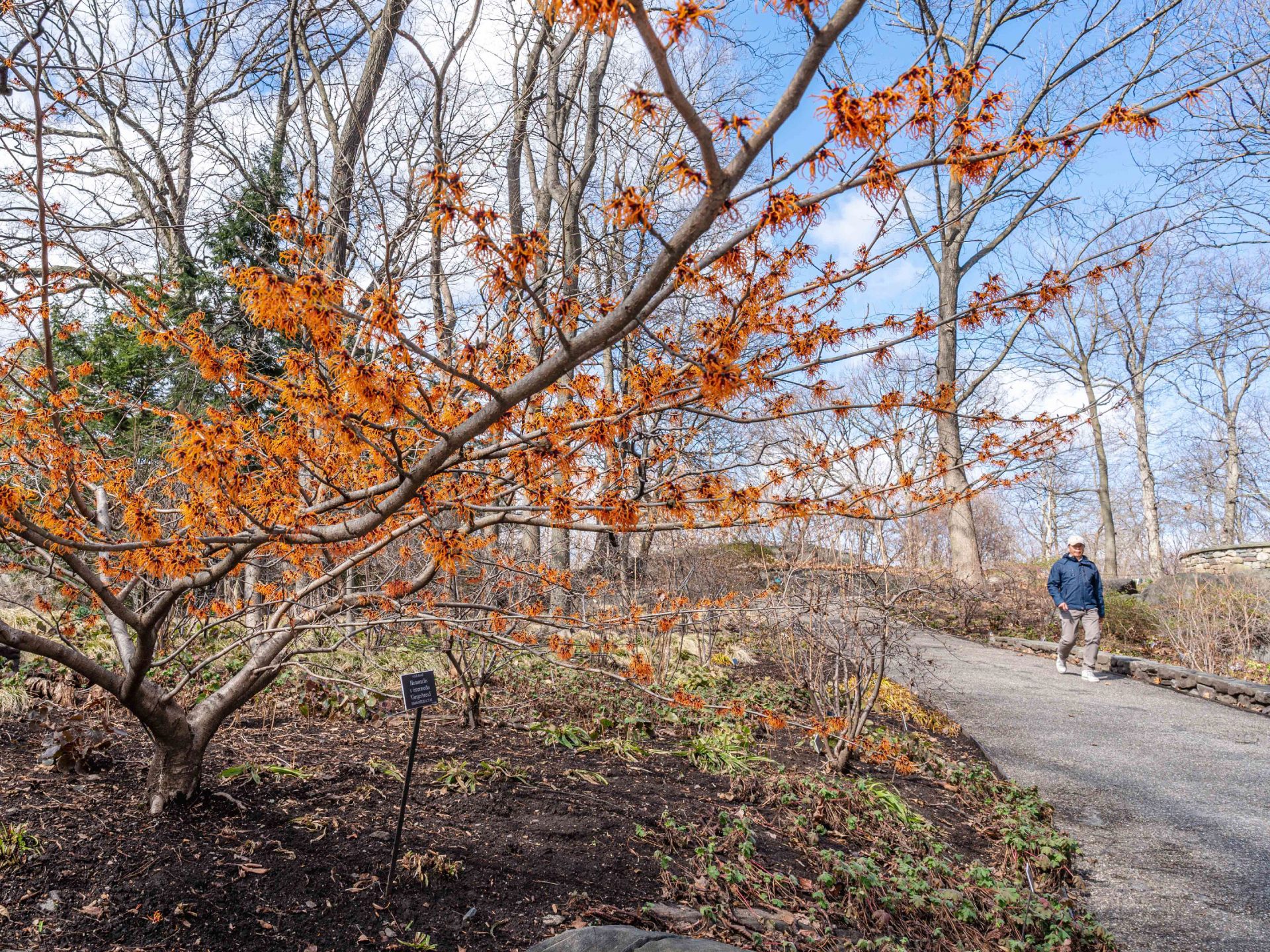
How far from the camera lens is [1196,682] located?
28.3ft

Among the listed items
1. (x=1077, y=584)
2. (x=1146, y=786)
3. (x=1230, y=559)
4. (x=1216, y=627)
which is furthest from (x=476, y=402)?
(x=1230, y=559)

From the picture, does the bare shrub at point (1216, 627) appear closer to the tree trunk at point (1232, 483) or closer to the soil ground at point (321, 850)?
the soil ground at point (321, 850)

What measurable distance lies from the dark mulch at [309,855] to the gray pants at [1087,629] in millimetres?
6784

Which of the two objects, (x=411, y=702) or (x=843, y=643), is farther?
(x=843, y=643)

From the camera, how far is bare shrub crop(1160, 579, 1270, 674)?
376 inches

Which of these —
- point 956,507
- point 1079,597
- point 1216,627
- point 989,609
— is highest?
point 956,507

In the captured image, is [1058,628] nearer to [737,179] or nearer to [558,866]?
[558,866]

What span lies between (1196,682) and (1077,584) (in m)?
1.68

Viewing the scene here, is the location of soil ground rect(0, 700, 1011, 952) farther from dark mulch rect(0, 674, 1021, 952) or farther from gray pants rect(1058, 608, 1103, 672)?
gray pants rect(1058, 608, 1103, 672)

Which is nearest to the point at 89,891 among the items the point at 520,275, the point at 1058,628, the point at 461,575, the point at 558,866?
the point at 558,866

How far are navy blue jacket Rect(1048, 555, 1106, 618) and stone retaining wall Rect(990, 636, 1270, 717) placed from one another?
111 cm

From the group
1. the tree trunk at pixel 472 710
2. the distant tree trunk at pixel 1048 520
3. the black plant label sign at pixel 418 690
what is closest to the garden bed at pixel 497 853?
the tree trunk at pixel 472 710

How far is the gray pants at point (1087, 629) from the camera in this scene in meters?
8.91

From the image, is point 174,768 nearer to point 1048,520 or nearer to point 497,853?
point 497,853
